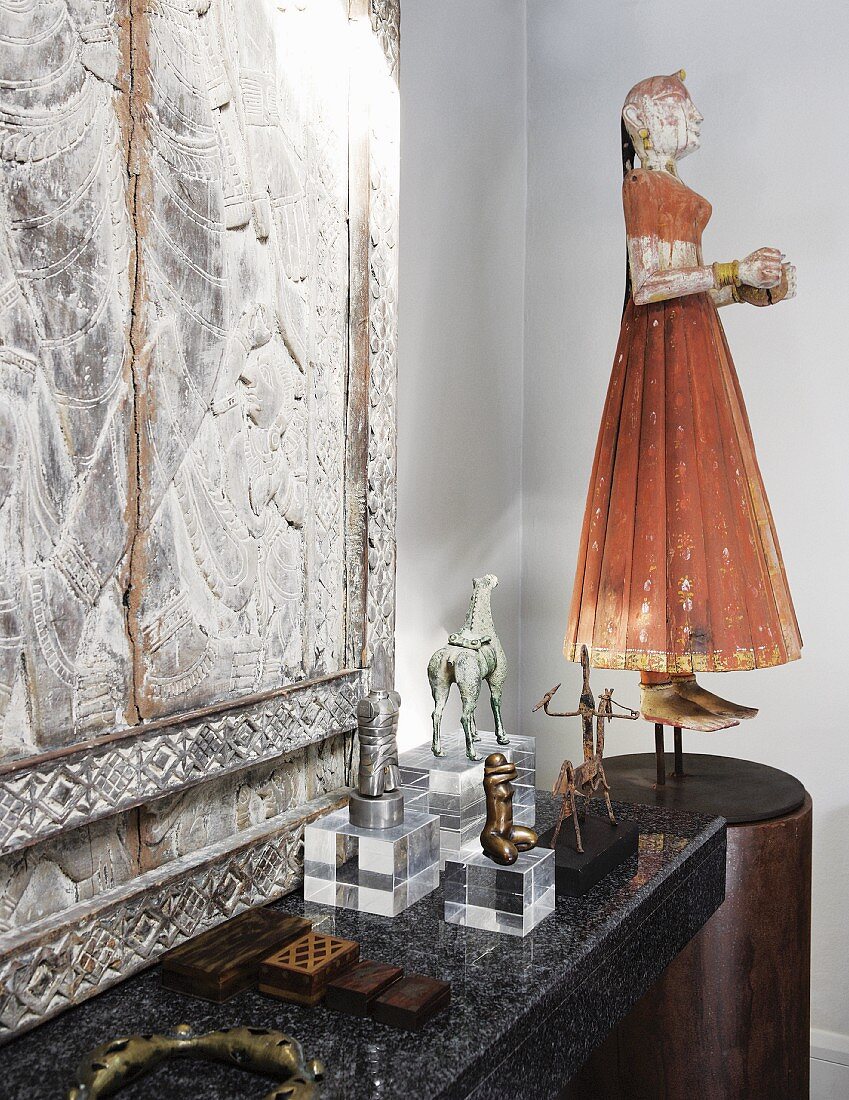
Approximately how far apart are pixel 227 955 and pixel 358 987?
0.13 metres

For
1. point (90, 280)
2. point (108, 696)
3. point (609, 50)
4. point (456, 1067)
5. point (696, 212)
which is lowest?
point (456, 1067)

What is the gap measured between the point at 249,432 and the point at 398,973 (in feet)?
1.71

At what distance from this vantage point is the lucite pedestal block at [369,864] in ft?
3.09

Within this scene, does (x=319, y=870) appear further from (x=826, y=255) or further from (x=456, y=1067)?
(x=826, y=255)

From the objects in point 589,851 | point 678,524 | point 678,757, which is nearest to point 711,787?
point 678,757

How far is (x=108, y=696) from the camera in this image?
814 mm

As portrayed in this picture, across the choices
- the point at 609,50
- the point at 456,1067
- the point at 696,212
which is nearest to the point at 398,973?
the point at 456,1067

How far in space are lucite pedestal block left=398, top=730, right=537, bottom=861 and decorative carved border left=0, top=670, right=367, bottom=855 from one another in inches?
4.0

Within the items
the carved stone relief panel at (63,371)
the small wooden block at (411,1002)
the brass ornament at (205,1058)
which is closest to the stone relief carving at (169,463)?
the carved stone relief panel at (63,371)

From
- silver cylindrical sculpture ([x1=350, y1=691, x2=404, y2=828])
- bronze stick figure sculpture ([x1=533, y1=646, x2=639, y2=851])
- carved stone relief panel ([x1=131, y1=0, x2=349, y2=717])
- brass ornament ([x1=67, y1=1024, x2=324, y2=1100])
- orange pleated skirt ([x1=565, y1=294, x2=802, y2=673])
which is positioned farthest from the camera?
orange pleated skirt ([x1=565, y1=294, x2=802, y2=673])

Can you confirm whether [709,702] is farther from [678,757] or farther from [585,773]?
[585,773]

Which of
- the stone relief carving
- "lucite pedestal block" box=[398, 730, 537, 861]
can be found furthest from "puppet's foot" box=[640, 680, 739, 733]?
the stone relief carving

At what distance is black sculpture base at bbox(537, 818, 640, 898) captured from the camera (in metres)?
0.99

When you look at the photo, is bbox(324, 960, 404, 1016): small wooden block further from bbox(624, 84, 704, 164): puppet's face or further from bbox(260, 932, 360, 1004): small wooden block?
bbox(624, 84, 704, 164): puppet's face
